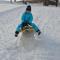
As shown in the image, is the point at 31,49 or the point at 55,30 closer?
the point at 31,49

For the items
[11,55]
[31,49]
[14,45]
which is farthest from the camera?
[14,45]

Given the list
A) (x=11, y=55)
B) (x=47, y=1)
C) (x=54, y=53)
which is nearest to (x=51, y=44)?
(x=54, y=53)

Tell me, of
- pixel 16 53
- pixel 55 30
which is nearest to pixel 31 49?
pixel 16 53

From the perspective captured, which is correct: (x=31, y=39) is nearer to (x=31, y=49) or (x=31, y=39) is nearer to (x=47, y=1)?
(x=31, y=49)

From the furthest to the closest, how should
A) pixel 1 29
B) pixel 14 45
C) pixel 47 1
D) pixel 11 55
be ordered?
1. pixel 47 1
2. pixel 1 29
3. pixel 14 45
4. pixel 11 55

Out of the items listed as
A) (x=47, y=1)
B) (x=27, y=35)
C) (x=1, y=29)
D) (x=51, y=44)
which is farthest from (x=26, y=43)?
(x=47, y=1)

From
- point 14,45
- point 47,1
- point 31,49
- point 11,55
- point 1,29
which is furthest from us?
point 47,1

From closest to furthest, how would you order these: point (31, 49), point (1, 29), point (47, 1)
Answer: point (31, 49) < point (1, 29) < point (47, 1)

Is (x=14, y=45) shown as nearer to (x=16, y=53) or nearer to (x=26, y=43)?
(x=26, y=43)

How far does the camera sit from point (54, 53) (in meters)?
5.48

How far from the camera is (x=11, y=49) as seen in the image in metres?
5.78

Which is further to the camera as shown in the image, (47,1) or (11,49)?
(47,1)

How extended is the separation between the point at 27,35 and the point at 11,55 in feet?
3.59

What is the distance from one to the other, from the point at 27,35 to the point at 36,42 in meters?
0.29
